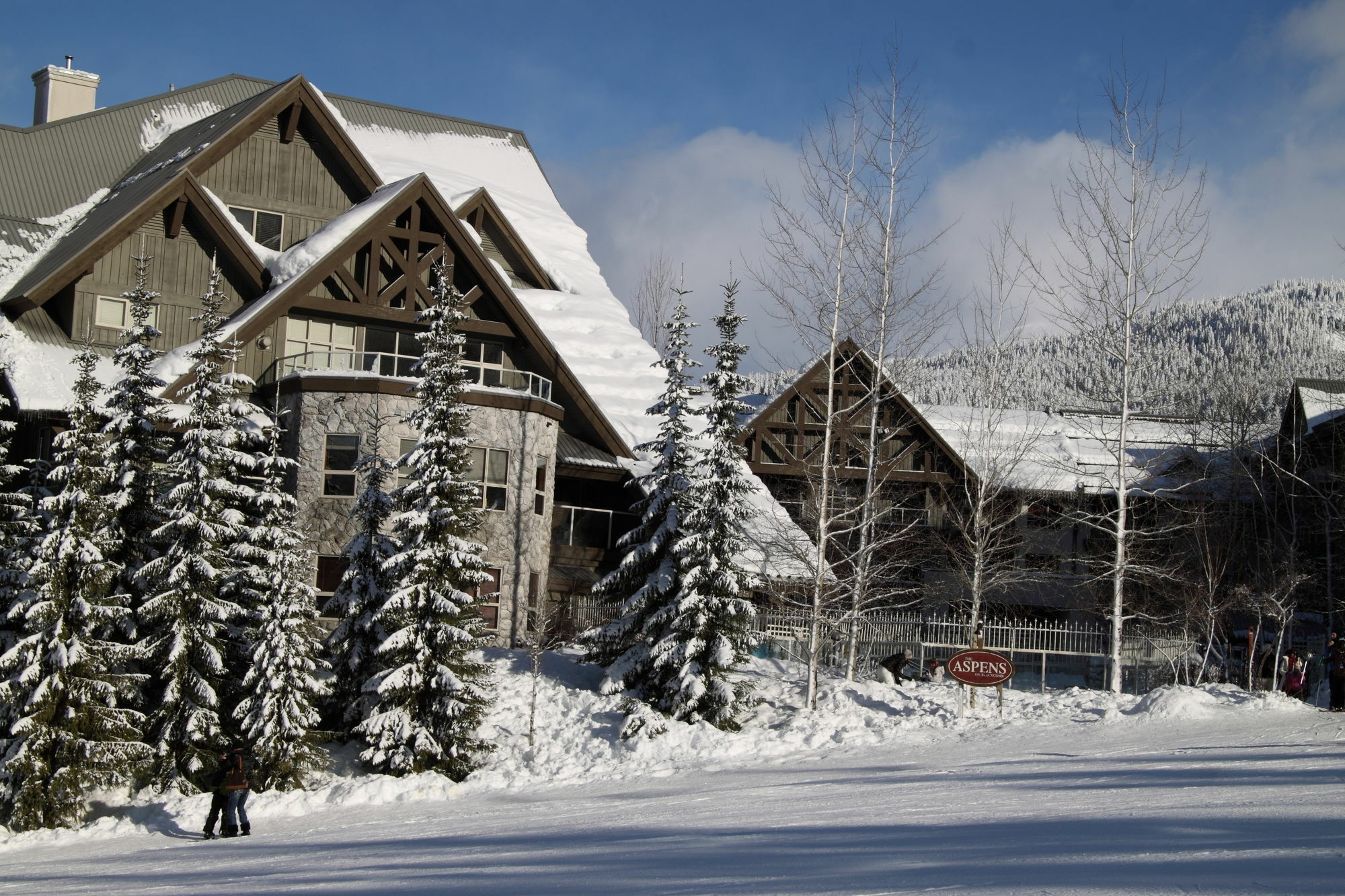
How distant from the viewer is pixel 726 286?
2198 cm

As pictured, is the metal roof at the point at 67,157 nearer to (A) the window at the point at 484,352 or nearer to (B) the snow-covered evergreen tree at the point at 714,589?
(A) the window at the point at 484,352

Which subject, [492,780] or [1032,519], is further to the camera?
[1032,519]

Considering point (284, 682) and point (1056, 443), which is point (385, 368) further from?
point (1056, 443)

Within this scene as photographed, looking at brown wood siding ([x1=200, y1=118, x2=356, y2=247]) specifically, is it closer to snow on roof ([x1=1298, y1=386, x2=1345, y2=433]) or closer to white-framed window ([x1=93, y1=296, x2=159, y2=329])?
white-framed window ([x1=93, y1=296, x2=159, y2=329])

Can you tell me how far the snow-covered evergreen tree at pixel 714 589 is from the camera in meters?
20.0

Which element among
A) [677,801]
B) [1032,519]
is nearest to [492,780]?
[677,801]

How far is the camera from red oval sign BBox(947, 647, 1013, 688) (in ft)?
65.3

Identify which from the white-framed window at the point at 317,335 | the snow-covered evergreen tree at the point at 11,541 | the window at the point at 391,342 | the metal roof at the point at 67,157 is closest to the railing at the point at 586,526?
the window at the point at 391,342

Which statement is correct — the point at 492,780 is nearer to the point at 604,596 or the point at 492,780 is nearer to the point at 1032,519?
the point at 604,596

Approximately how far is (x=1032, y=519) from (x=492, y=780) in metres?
27.1

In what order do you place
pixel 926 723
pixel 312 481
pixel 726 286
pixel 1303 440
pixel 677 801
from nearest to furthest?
1. pixel 677 801
2. pixel 926 723
3. pixel 726 286
4. pixel 312 481
5. pixel 1303 440

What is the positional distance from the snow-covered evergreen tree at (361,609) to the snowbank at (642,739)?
0.89m

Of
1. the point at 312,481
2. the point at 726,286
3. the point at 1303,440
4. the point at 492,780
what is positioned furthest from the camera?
the point at 1303,440

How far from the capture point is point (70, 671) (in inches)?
695
